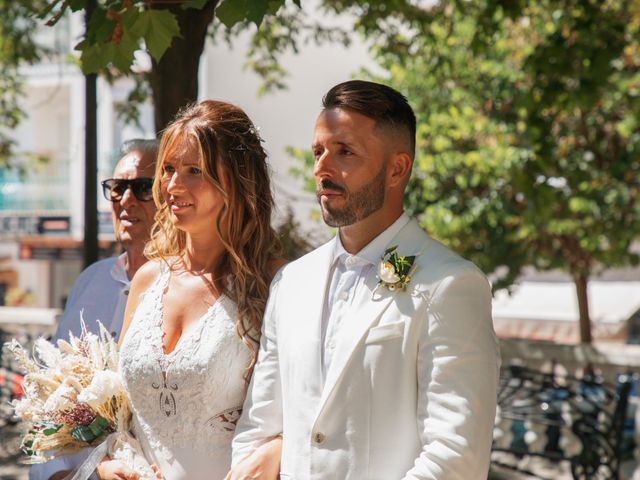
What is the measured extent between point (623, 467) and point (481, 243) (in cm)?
590

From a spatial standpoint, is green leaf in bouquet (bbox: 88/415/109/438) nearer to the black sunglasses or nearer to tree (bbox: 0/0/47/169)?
the black sunglasses

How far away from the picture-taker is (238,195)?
3.24 metres

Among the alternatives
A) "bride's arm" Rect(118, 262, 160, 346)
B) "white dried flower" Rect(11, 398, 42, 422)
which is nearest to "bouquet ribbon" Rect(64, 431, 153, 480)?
"white dried flower" Rect(11, 398, 42, 422)

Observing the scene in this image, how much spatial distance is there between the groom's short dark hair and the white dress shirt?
0.29 meters

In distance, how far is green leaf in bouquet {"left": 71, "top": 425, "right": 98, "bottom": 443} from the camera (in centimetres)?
330

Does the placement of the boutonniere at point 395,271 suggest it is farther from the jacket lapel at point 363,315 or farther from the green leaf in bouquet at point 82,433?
the green leaf in bouquet at point 82,433

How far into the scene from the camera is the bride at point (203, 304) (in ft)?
10.1

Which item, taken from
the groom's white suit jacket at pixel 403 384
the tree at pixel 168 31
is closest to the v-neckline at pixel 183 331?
the groom's white suit jacket at pixel 403 384

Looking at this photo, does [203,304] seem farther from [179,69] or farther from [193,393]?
[179,69]

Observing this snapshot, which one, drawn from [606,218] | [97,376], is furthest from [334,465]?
[606,218]

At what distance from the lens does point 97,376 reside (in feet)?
10.7

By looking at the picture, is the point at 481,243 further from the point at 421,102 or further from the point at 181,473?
the point at 181,473

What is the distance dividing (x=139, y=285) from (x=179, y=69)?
96.4 inches

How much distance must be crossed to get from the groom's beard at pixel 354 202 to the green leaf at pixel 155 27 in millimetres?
1272
